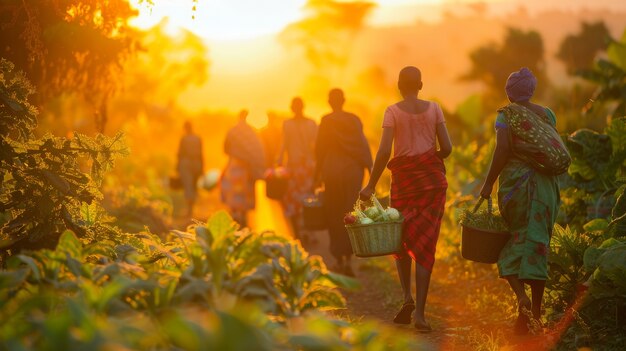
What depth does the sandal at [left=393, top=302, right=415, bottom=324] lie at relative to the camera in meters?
7.79

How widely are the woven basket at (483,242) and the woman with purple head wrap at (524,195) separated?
53 mm

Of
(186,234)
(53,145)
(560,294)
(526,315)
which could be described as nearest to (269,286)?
(186,234)

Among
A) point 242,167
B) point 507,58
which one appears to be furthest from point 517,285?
point 507,58

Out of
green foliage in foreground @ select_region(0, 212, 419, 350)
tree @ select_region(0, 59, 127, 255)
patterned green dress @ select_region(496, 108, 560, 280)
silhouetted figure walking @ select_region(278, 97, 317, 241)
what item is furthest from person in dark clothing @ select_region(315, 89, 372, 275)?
green foliage in foreground @ select_region(0, 212, 419, 350)

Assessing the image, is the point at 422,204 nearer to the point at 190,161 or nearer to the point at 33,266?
the point at 33,266

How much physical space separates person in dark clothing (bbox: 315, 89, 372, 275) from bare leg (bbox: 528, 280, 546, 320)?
3.75 metres

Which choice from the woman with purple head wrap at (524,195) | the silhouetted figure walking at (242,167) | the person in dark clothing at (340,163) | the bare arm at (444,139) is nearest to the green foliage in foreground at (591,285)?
the woman with purple head wrap at (524,195)

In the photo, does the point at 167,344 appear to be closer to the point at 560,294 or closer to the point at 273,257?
the point at 273,257

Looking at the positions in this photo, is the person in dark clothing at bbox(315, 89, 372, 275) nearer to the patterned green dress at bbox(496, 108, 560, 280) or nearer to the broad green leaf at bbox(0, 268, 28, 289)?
the patterned green dress at bbox(496, 108, 560, 280)

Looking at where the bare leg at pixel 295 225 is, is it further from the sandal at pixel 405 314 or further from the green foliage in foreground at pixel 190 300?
the green foliage in foreground at pixel 190 300

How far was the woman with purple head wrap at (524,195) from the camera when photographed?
6.87 m

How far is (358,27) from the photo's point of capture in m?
67.8

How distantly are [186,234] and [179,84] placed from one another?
2759 centimetres

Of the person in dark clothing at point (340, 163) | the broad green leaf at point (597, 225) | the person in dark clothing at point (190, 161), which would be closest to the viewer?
the broad green leaf at point (597, 225)
